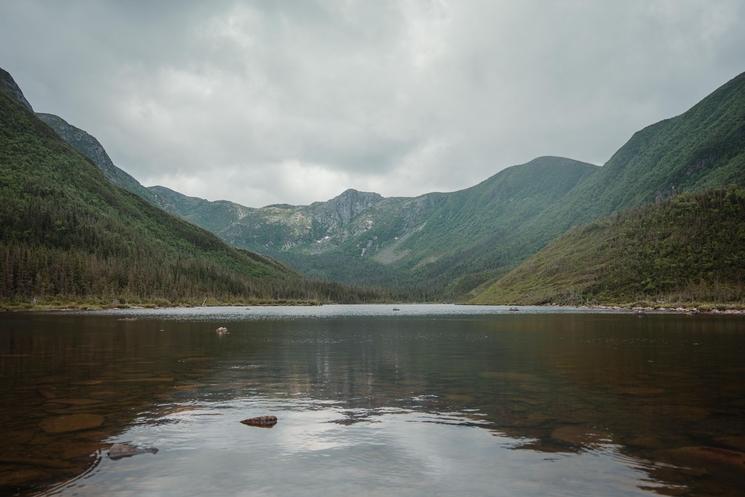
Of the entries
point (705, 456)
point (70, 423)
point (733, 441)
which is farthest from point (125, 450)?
point (733, 441)

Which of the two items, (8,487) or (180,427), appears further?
(180,427)

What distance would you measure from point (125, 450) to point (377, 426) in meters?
11.1

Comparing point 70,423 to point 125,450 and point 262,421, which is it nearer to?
point 125,450

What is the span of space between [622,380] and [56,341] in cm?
6631

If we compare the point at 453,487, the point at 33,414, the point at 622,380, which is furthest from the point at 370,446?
the point at 622,380

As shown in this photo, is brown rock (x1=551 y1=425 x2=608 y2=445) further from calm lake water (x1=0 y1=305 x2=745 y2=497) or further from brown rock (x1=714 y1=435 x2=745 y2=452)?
brown rock (x1=714 y1=435 x2=745 y2=452)

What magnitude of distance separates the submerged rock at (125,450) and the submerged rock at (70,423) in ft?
15.3

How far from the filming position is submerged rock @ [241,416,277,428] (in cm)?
2542

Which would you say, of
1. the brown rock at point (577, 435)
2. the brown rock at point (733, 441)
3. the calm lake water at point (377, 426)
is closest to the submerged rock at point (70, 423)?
the calm lake water at point (377, 426)

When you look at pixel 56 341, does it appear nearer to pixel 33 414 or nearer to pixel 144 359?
pixel 144 359

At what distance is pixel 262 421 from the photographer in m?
25.6

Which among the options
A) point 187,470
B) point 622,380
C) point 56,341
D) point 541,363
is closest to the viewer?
point 187,470

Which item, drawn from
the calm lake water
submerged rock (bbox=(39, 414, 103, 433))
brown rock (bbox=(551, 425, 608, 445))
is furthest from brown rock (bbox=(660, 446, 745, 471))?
submerged rock (bbox=(39, 414, 103, 433))

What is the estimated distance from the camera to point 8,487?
53.7 ft
